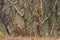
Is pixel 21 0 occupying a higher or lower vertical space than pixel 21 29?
higher

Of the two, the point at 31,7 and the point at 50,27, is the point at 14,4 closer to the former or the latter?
the point at 31,7

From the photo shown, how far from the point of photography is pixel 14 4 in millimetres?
9547

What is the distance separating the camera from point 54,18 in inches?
386

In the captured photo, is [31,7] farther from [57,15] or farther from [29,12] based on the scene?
[57,15]

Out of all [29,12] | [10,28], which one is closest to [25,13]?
[29,12]

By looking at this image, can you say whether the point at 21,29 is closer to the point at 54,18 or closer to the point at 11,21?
the point at 11,21

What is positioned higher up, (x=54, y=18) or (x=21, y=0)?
(x=21, y=0)

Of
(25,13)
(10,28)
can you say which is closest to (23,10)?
(25,13)

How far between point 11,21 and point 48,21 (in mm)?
1334

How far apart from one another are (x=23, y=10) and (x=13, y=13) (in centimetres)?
44

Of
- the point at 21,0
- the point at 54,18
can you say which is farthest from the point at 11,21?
the point at 54,18

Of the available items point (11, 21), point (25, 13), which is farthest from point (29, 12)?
point (11, 21)

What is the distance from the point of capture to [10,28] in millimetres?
9766

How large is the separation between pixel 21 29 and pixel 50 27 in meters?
1.04
